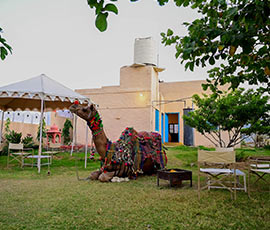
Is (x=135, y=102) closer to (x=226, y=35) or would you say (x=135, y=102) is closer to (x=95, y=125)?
(x=95, y=125)

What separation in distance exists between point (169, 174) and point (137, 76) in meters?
10.9

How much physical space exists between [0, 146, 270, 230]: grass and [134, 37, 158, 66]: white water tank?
468 inches

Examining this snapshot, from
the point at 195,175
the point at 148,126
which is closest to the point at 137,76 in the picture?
the point at 148,126

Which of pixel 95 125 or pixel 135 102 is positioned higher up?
pixel 135 102

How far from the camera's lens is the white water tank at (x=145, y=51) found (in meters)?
16.0

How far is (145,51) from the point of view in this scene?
16141 mm

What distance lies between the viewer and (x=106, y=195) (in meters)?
4.41

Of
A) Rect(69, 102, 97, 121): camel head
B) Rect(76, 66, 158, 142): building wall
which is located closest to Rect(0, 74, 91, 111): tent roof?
Rect(69, 102, 97, 121): camel head

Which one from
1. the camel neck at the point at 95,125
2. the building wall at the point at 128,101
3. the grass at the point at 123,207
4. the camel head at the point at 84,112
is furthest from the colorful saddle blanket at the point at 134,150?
the building wall at the point at 128,101

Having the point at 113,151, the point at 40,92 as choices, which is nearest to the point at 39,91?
the point at 40,92

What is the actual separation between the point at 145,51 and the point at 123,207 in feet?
45.6

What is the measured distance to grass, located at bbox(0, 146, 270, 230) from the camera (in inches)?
115

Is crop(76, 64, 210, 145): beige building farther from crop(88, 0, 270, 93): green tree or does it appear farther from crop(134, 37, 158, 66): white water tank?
crop(88, 0, 270, 93): green tree

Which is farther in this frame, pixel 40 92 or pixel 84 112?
pixel 40 92
